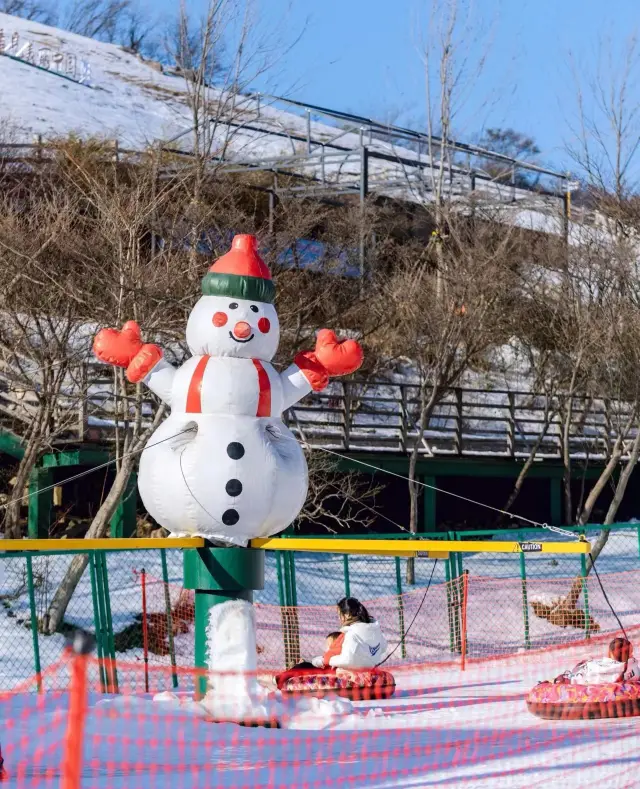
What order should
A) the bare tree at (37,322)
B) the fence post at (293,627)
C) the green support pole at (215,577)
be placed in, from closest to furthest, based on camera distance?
the green support pole at (215,577)
the fence post at (293,627)
the bare tree at (37,322)

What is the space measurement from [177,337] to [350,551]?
6.54 meters

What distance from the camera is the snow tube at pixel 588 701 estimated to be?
10.2 m

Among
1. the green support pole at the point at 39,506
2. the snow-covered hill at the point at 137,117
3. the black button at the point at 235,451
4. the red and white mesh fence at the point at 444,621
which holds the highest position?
the snow-covered hill at the point at 137,117

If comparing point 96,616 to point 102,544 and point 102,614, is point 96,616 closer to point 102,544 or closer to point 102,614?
point 102,614

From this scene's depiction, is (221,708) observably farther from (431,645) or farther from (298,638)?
(431,645)

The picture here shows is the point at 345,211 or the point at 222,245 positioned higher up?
the point at 345,211

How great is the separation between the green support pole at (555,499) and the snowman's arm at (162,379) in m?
15.4

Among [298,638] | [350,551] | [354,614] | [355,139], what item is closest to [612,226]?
[298,638]

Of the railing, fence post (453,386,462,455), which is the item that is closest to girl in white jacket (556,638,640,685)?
the railing

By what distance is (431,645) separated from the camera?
15.2 m

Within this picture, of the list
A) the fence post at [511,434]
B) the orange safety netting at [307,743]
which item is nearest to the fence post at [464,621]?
the orange safety netting at [307,743]

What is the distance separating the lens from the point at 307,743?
8836mm

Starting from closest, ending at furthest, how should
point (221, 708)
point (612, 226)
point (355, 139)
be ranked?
1. point (221, 708)
2. point (612, 226)
3. point (355, 139)

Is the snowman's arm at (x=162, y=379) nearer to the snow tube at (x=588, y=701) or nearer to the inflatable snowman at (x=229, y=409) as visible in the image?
the inflatable snowman at (x=229, y=409)
